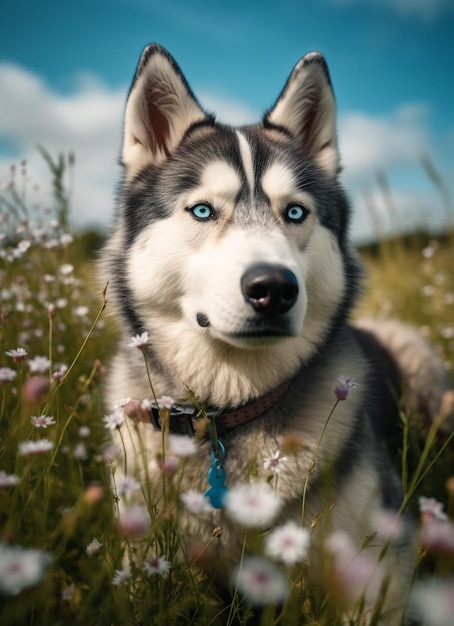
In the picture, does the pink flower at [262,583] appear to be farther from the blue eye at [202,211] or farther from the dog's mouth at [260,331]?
the blue eye at [202,211]

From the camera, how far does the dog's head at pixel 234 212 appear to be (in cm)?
163

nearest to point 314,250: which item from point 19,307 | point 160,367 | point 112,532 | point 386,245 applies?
point 160,367

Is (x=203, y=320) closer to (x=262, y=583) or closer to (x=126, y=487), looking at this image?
(x=126, y=487)

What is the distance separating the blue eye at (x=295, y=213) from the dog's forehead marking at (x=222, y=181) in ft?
0.80

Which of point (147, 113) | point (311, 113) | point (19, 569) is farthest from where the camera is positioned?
point (311, 113)

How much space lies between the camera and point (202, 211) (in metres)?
2.00

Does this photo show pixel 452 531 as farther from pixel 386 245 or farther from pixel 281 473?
pixel 386 245

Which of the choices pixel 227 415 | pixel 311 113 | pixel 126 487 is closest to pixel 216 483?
pixel 227 415

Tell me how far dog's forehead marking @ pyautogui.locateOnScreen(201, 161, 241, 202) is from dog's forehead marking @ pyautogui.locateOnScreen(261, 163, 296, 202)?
5.2 inches

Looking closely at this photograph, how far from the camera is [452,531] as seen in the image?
2.88 ft

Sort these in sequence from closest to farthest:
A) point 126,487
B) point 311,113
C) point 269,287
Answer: point 126,487, point 269,287, point 311,113

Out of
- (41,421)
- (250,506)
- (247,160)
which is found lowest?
(41,421)

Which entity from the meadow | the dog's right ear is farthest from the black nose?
the dog's right ear

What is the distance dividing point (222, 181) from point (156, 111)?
2.31ft
